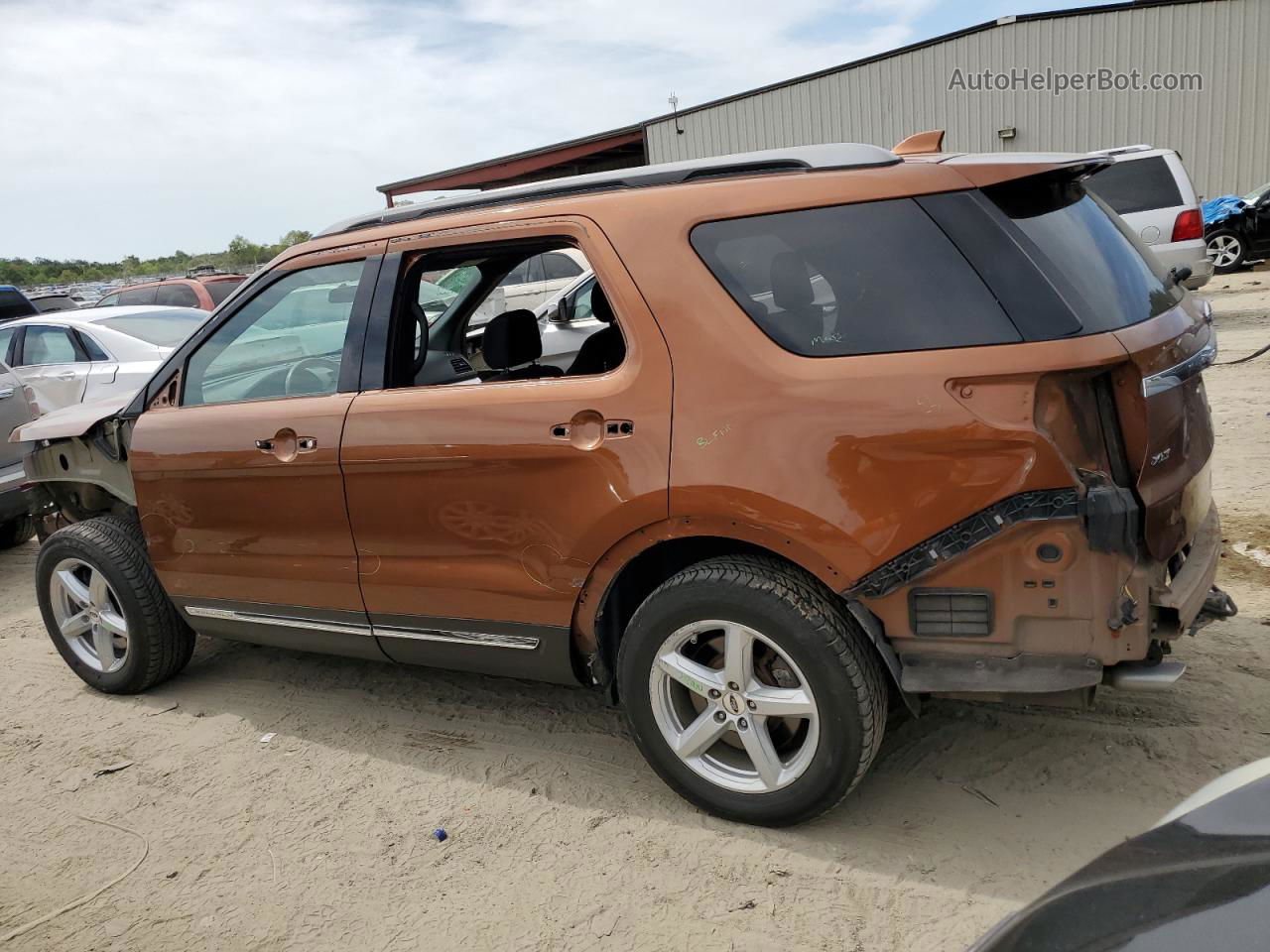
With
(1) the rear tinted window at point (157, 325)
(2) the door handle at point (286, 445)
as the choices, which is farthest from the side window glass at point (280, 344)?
(1) the rear tinted window at point (157, 325)

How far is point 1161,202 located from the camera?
11.2m

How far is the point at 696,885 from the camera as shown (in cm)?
281

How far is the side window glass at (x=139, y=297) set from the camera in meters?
14.6

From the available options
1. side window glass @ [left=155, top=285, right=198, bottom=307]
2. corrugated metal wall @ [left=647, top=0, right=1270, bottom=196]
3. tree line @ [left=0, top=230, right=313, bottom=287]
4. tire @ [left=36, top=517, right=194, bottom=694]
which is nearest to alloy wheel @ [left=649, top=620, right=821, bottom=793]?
tire @ [left=36, top=517, right=194, bottom=694]

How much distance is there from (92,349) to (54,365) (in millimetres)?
516

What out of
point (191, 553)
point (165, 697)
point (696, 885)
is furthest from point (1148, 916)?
point (165, 697)

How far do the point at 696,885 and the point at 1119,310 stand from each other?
1.93 meters

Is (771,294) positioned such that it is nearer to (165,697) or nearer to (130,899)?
(130,899)

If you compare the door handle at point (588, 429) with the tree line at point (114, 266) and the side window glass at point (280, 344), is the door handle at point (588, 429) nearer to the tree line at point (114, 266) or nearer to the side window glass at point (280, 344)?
the side window glass at point (280, 344)

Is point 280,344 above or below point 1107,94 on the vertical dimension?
below

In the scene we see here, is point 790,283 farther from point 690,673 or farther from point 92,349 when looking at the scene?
point 92,349

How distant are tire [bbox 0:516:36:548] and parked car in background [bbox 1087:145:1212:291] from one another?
1077 cm

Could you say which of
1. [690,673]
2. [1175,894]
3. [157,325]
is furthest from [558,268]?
[1175,894]

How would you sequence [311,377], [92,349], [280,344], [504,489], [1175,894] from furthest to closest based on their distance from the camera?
[92,349] < [280,344] < [311,377] < [504,489] < [1175,894]
